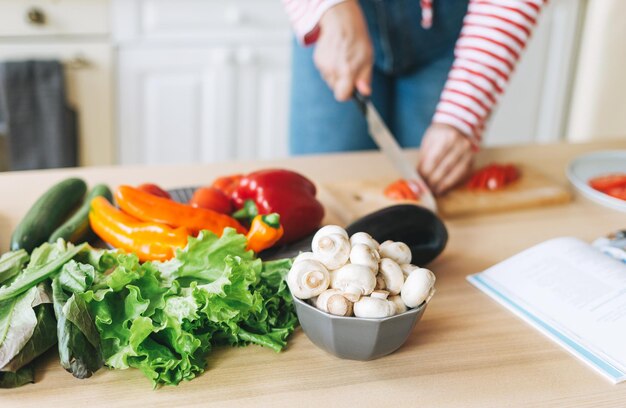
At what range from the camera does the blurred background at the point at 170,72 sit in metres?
2.55

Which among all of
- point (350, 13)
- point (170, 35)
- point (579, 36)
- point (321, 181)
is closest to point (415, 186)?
point (321, 181)

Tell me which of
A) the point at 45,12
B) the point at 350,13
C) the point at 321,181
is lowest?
the point at 321,181

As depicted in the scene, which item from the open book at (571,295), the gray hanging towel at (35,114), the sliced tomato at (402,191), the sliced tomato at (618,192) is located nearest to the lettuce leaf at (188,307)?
the open book at (571,295)

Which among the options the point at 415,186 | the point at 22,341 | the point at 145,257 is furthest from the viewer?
the point at 415,186

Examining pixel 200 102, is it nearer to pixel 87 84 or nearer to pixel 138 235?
pixel 87 84

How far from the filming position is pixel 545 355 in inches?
39.4

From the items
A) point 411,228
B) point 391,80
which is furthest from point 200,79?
point 411,228

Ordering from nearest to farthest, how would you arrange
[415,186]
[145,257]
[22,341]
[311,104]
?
[22,341] < [145,257] < [415,186] < [311,104]

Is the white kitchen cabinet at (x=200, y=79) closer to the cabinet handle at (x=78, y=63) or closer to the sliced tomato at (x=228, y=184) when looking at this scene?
the cabinet handle at (x=78, y=63)

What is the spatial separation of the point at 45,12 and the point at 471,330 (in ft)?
6.63

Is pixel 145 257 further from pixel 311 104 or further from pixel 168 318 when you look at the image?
pixel 311 104

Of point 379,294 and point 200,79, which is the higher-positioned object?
point 379,294

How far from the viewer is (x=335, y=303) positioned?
2.96ft

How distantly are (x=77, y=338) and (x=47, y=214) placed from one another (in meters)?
0.39
